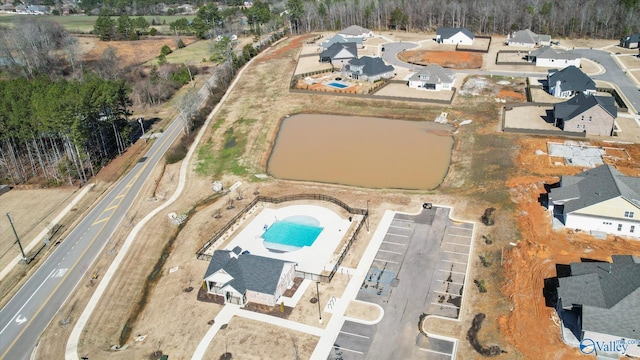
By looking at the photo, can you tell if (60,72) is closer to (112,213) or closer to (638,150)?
(112,213)

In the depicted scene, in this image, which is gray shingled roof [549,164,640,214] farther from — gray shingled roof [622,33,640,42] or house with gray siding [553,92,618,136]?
gray shingled roof [622,33,640,42]

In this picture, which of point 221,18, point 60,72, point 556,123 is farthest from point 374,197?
point 221,18

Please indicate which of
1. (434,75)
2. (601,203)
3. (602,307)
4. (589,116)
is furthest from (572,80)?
(602,307)

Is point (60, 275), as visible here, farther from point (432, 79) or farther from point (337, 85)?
point (432, 79)

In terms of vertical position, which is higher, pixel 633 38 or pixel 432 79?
pixel 633 38

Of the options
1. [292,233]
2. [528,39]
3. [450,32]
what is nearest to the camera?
[292,233]

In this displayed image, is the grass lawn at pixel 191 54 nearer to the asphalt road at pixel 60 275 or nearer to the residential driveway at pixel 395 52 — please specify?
the residential driveway at pixel 395 52

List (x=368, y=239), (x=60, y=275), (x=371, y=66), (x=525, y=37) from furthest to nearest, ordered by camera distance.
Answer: (x=525, y=37) → (x=371, y=66) → (x=368, y=239) → (x=60, y=275)
